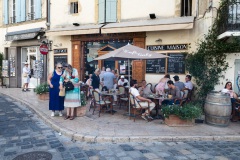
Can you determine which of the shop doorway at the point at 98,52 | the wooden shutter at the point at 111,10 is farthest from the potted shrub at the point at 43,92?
the wooden shutter at the point at 111,10

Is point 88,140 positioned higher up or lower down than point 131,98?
lower down

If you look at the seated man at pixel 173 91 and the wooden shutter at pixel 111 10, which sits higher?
the wooden shutter at pixel 111 10

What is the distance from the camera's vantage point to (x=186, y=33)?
31.4 feet

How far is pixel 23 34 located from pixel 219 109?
1244 cm

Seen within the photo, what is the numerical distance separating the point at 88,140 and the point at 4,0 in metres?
15.0

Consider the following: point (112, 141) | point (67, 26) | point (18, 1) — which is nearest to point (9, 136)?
point (112, 141)

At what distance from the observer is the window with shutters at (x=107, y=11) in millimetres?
11258

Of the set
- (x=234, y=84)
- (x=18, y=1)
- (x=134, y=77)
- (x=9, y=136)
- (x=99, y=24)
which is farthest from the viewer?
(x=18, y=1)

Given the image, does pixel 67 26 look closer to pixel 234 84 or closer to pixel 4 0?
pixel 4 0

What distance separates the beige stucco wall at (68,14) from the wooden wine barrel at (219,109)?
783cm

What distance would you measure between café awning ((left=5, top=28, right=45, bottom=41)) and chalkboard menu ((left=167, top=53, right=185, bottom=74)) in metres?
8.02

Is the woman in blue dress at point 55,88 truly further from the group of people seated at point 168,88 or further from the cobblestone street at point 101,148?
the group of people seated at point 168,88

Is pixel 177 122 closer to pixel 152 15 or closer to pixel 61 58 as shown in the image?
pixel 152 15

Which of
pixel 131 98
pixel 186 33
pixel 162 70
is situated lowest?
pixel 131 98
